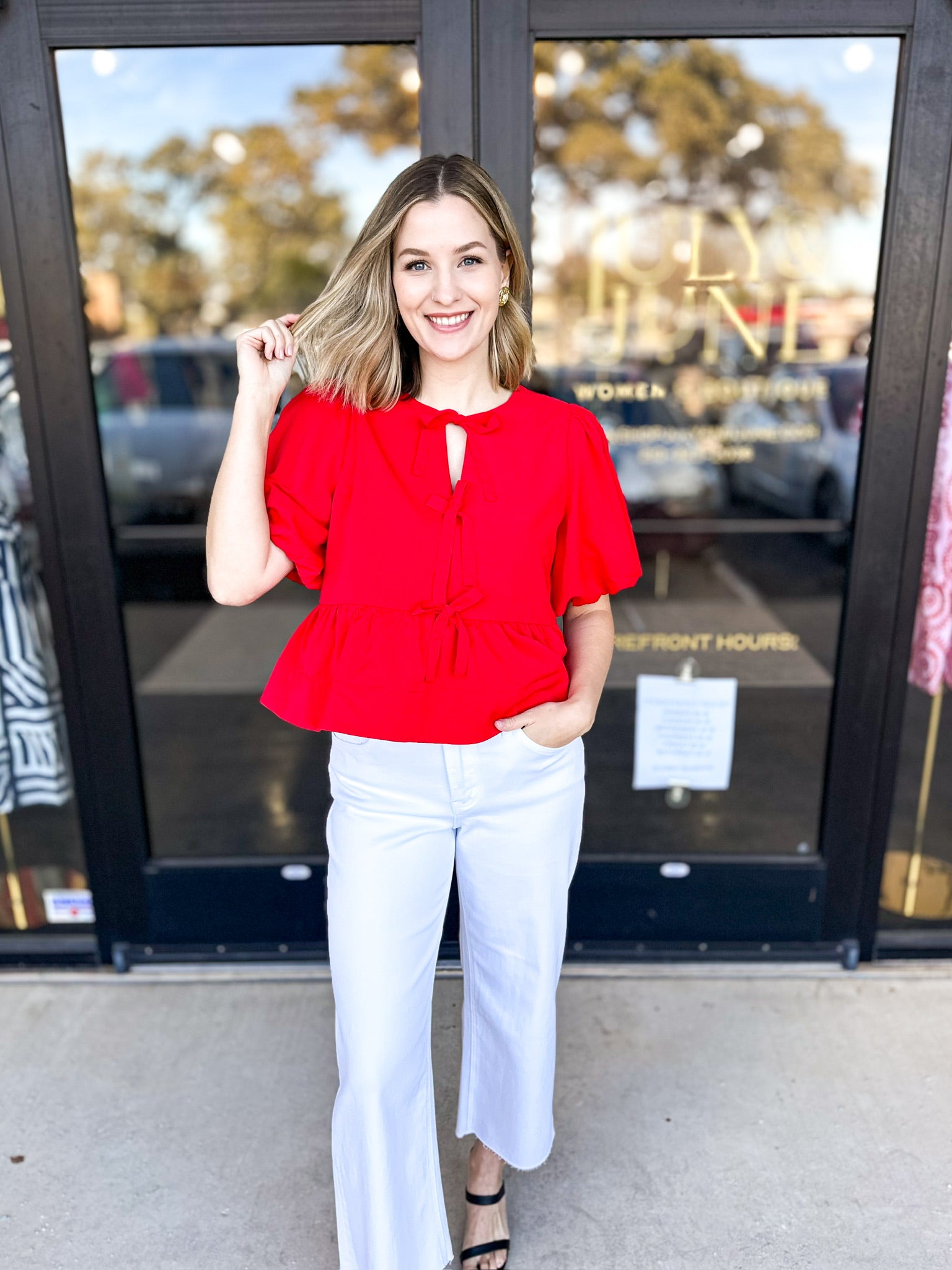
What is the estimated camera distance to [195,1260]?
5.75 feet

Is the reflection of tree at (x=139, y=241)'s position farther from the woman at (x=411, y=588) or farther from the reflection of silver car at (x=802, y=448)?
the woman at (x=411, y=588)

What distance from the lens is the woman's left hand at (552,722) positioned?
150cm

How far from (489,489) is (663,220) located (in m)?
5.98

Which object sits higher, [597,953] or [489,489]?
[489,489]

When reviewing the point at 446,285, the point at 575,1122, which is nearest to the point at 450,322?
the point at 446,285

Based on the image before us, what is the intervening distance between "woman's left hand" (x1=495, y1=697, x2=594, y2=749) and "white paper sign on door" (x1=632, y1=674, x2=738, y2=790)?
3.75 ft

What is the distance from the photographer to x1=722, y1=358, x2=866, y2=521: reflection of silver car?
5844mm

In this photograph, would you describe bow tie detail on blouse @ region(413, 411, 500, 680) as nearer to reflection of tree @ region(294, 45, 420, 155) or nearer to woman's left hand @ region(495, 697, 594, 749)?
woman's left hand @ region(495, 697, 594, 749)

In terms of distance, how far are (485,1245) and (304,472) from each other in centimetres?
133

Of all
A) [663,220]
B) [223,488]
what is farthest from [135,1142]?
[663,220]

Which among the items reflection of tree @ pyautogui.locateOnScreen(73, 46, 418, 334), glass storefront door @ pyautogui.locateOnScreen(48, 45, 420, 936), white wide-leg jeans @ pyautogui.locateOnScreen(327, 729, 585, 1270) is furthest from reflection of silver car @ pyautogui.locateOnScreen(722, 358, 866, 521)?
reflection of tree @ pyautogui.locateOnScreen(73, 46, 418, 334)

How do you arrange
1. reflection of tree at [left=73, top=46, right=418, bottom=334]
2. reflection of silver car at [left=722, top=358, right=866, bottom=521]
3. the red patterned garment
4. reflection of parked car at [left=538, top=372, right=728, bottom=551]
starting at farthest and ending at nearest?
reflection of tree at [left=73, top=46, right=418, bottom=334]
reflection of silver car at [left=722, top=358, right=866, bottom=521]
reflection of parked car at [left=538, top=372, right=728, bottom=551]
the red patterned garment

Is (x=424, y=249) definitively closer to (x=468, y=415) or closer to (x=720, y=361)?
(x=468, y=415)

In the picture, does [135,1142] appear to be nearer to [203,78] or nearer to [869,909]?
[869,909]
